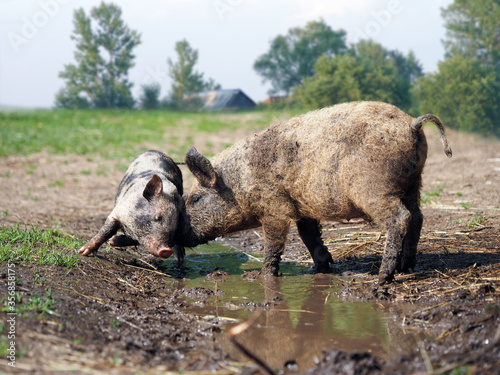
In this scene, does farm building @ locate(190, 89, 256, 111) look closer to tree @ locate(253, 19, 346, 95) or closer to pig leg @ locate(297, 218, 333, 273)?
tree @ locate(253, 19, 346, 95)

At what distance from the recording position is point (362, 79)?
16.2m

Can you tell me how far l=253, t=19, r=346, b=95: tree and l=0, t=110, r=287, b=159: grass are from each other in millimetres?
1504

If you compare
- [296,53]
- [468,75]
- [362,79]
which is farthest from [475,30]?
[296,53]

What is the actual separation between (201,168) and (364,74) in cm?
1198

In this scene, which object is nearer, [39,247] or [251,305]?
[251,305]

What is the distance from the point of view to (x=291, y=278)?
5660 millimetres

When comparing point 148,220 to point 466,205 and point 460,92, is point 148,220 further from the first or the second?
point 460,92

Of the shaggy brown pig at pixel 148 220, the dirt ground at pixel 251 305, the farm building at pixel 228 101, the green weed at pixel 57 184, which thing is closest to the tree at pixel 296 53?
the farm building at pixel 228 101

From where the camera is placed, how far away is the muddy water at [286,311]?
3.61 m

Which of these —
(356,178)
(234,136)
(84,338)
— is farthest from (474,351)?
(234,136)

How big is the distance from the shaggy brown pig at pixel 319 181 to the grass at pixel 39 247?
4.23 feet

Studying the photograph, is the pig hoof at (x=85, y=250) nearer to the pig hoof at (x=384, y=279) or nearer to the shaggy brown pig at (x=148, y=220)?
the shaggy brown pig at (x=148, y=220)

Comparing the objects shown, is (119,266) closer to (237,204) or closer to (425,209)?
(237,204)

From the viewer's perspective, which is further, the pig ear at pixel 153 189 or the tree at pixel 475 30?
the tree at pixel 475 30
